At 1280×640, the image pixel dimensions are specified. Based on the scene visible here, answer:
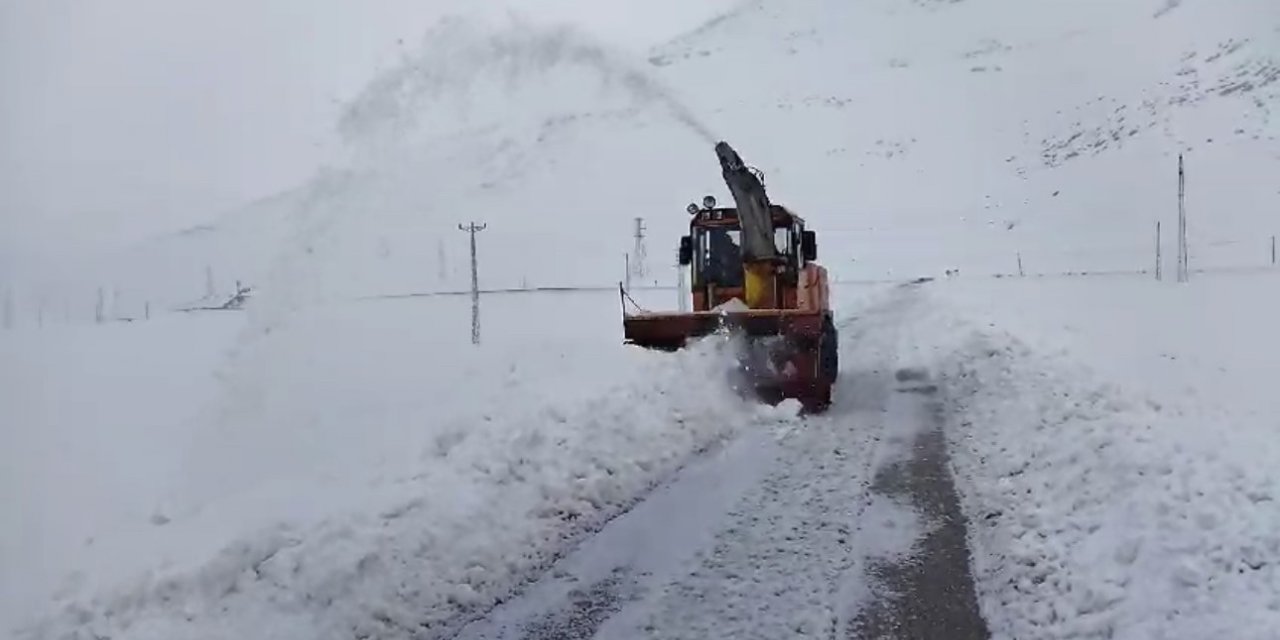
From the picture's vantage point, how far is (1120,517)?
20.3ft

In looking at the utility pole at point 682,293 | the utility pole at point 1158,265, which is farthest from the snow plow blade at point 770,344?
the utility pole at point 1158,265

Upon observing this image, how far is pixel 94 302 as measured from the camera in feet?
28.2

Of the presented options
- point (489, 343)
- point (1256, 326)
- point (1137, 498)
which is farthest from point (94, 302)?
point (1256, 326)

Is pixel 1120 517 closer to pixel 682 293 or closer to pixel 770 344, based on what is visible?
pixel 770 344

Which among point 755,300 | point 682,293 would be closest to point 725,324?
point 755,300

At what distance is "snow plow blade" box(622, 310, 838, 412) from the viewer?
12.1 metres

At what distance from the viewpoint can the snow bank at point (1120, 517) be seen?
192 inches

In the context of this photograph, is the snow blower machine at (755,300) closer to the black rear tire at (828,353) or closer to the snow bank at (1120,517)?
the black rear tire at (828,353)

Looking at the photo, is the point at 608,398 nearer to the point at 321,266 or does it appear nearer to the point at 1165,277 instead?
the point at 321,266

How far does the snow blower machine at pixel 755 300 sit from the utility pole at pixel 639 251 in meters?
19.4

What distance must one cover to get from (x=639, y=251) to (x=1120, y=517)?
36.1 m

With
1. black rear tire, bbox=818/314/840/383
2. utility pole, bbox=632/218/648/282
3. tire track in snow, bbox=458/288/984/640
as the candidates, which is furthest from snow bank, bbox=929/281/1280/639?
utility pole, bbox=632/218/648/282

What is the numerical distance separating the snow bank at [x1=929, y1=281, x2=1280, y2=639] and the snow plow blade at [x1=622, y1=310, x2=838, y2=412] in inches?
82.1

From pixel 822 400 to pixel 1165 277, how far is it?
25433mm
